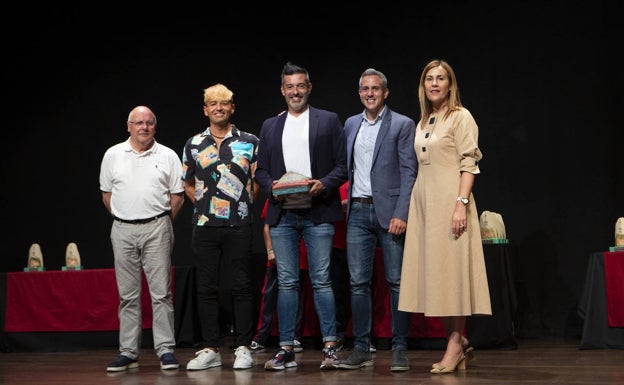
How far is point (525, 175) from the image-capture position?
593cm

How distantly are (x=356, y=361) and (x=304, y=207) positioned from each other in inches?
31.8

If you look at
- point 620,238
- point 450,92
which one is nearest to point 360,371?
Answer: point 450,92

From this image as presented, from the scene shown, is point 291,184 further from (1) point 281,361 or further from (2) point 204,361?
(2) point 204,361

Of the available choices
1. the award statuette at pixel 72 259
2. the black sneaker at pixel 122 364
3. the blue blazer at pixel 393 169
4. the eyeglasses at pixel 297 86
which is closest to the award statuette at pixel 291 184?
the blue blazer at pixel 393 169

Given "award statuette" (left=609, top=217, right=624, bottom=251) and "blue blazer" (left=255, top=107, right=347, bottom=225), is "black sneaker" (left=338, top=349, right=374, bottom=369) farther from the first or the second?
"award statuette" (left=609, top=217, right=624, bottom=251)

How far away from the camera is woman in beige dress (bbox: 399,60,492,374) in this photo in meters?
3.63

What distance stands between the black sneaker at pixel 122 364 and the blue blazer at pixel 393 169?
1455mm

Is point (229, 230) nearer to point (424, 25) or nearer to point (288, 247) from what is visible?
point (288, 247)

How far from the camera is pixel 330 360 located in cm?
387

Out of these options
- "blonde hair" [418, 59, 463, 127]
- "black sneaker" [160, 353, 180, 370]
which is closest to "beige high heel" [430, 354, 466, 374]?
"blonde hair" [418, 59, 463, 127]

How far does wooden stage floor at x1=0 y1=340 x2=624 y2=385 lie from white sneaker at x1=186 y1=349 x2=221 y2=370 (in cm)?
5

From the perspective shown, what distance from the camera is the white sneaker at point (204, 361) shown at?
4039 millimetres

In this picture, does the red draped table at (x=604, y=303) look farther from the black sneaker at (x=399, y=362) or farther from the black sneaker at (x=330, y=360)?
the black sneaker at (x=330, y=360)

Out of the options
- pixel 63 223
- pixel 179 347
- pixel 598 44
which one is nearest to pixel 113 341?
pixel 179 347
